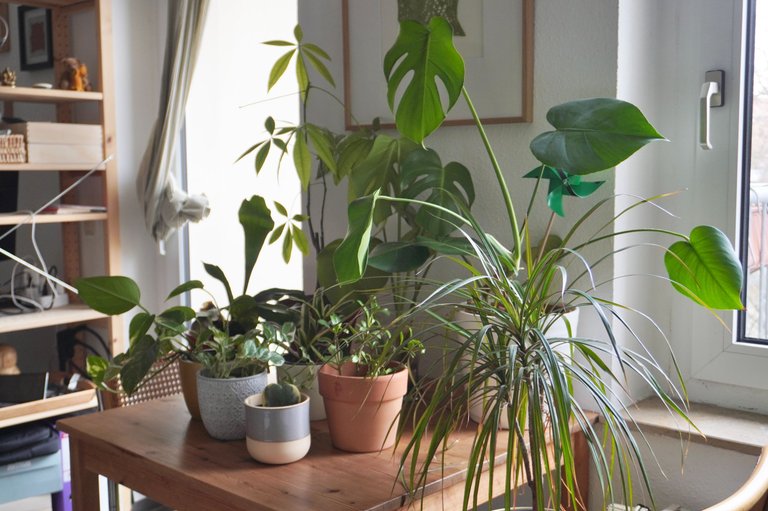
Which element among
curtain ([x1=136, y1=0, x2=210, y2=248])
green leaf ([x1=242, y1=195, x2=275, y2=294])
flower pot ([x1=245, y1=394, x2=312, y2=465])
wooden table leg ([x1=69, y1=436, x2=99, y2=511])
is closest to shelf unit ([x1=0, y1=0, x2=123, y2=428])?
curtain ([x1=136, y1=0, x2=210, y2=248])

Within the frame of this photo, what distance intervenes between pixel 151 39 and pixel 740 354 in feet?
8.31

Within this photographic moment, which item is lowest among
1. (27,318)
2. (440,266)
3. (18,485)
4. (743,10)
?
(18,485)

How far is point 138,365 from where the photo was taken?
5.08 feet

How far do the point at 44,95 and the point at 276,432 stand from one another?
1.99 metres

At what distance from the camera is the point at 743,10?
1.73 m

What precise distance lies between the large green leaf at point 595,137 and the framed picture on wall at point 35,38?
8.78 feet

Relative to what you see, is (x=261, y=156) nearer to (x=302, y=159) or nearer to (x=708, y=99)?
(x=302, y=159)

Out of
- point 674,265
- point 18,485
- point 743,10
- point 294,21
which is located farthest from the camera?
point 294,21

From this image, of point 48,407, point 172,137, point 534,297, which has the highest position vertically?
point 172,137

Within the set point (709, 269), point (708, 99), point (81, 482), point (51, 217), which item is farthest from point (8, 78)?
point (709, 269)

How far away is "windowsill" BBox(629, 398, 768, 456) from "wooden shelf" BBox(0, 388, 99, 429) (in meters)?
1.91

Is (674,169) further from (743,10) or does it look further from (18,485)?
(18,485)

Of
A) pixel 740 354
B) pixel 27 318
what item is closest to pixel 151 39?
pixel 27 318

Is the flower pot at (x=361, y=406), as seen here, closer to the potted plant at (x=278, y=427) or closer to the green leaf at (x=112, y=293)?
the potted plant at (x=278, y=427)
